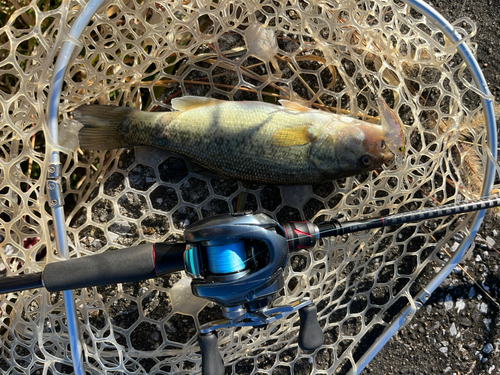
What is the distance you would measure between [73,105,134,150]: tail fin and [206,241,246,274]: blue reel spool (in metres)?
0.81

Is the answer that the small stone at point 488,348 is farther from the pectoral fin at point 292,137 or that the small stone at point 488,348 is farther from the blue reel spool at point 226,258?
the blue reel spool at point 226,258

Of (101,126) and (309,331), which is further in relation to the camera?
(101,126)

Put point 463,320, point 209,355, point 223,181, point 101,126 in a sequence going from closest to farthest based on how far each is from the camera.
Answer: point 209,355
point 101,126
point 223,181
point 463,320

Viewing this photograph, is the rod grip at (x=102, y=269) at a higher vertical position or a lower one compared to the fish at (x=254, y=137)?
lower

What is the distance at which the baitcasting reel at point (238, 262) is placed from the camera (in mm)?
1306

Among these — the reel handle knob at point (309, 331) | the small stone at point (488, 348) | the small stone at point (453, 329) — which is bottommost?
the small stone at point (488, 348)

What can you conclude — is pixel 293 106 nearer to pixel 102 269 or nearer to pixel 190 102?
pixel 190 102

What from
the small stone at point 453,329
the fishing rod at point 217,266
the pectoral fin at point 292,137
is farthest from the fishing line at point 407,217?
the small stone at point 453,329

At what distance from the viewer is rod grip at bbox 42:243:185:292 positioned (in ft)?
4.47

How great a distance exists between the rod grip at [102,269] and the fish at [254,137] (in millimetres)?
595

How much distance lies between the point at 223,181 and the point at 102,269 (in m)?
0.86

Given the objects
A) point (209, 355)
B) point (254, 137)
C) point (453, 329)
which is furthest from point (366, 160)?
point (453, 329)

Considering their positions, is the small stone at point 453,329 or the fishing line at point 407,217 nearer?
the fishing line at point 407,217

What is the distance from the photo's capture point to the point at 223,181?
2.05 meters
